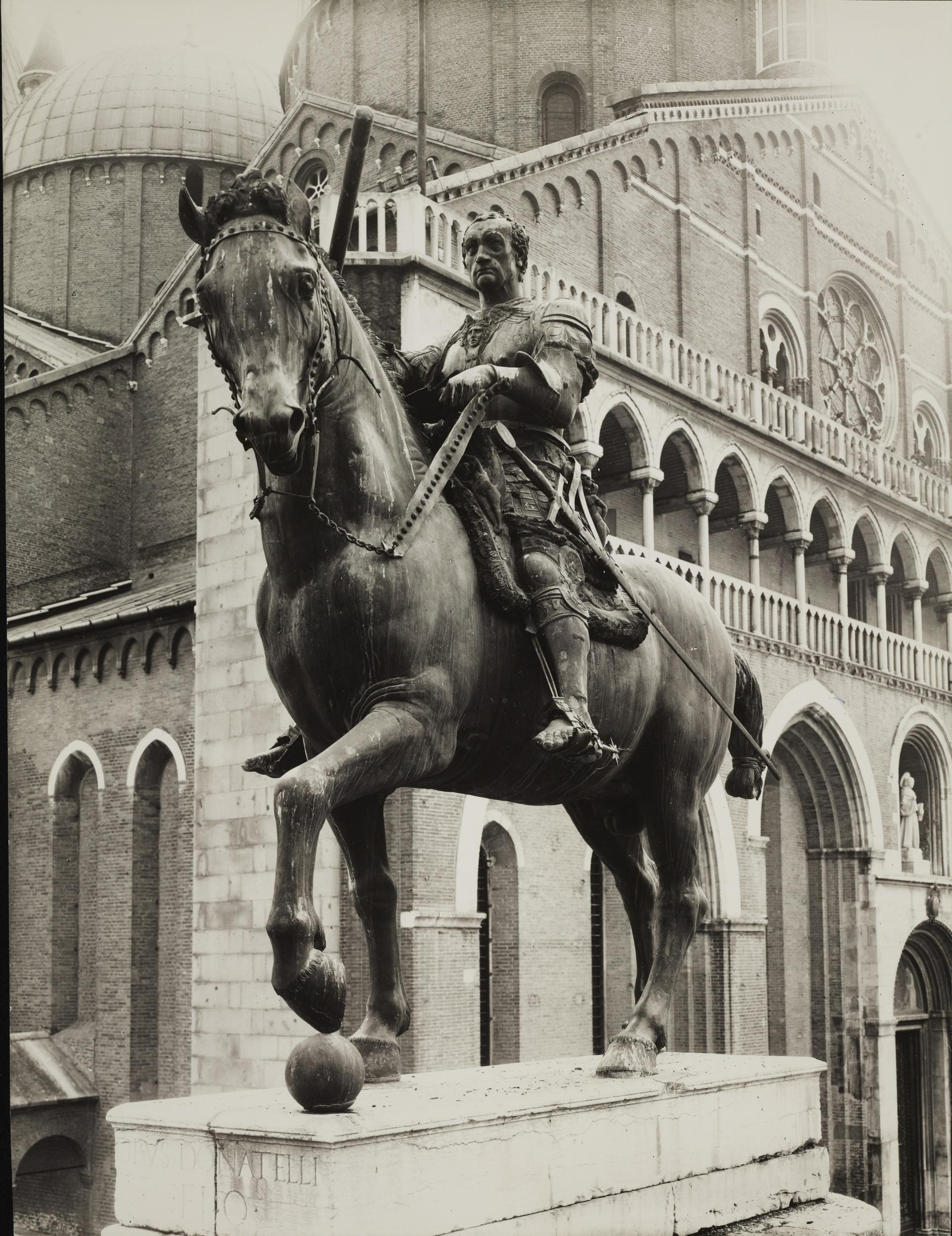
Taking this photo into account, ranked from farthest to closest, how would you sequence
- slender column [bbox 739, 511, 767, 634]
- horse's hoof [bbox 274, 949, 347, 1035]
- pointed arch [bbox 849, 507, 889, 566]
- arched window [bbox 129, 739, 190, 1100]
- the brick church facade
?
pointed arch [bbox 849, 507, 889, 566]
slender column [bbox 739, 511, 767, 634]
arched window [bbox 129, 739, 190, 1100]
the brick church facade
horse's hoof [bbox 274, 949, 347, 1035]

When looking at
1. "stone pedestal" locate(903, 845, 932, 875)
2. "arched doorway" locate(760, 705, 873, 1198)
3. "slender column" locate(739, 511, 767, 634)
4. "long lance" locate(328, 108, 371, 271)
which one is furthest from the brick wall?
"long lance" locate(328, 108, 371, 271)

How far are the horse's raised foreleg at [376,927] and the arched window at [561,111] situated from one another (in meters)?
27.2

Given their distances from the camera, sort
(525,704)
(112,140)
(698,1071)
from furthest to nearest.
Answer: (112,140)
(698,1071)
(525,704)

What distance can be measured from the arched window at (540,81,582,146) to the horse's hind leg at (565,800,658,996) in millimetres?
26198

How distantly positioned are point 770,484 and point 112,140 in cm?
1851

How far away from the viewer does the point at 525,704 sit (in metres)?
5.43

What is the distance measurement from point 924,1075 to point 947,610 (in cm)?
851

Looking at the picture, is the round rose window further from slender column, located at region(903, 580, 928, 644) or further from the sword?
the sword

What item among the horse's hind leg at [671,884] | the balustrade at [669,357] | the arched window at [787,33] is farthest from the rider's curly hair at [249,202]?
the arched window at [787,33]

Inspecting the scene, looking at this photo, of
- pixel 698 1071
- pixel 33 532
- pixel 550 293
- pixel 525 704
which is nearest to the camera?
pixel 525 704

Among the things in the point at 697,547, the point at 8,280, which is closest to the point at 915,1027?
the point at 697,547

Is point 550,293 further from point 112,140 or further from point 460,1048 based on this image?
point 112,140

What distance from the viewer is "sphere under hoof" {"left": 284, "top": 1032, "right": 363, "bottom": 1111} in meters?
4.67

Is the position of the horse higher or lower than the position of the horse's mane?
lower
